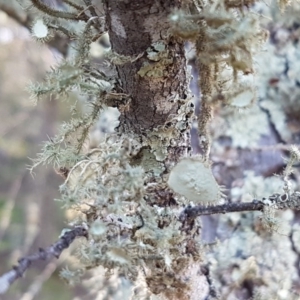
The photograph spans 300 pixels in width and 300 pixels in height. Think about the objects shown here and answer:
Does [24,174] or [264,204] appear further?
[24,174]

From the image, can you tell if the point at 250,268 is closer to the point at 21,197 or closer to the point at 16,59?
the point at 21,197

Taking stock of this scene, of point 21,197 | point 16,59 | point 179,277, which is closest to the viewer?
point 179,277

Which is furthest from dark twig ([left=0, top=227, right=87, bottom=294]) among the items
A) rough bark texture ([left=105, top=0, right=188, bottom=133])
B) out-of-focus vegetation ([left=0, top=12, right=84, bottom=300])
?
out-of-focus vegetation ([left=0, top=12, right=84, bottom=300])

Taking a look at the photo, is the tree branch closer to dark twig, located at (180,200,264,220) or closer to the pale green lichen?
dark twig, located at (180,200,264,220)

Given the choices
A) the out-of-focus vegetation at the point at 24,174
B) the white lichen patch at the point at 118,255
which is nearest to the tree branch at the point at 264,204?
the white lichen patch at the point at 118,255

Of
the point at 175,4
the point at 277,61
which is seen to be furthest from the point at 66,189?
the point at 277,61

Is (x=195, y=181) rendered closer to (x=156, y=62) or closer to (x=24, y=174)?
(x=156, y=62)

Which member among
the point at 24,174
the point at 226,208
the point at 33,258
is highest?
the point at 24,174

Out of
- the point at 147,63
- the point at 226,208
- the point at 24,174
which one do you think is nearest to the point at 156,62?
the point at 147,63
